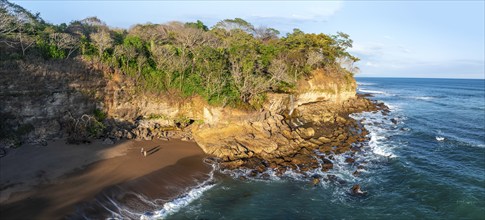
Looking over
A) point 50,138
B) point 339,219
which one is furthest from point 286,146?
point 50,138

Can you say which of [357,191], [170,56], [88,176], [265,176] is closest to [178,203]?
[88,176]

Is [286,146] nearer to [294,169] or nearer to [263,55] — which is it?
[294,169]

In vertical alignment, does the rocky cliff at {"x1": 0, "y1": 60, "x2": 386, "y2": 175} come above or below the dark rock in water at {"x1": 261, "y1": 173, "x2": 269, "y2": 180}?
above

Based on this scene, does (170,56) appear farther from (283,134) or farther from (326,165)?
(326,165)

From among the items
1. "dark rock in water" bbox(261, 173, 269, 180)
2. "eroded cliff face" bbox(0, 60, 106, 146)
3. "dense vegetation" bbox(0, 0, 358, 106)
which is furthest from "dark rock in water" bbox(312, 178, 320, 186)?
"eroded cliff face" bbox(0, 60, 106, 146)

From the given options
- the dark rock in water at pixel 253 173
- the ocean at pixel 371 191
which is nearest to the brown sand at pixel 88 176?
the ocean at pixel 371 191

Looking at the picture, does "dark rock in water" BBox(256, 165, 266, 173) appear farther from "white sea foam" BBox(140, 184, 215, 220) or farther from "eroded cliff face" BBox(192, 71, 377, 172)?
"white sea foam" BBox(140, 184, 215, 220)
